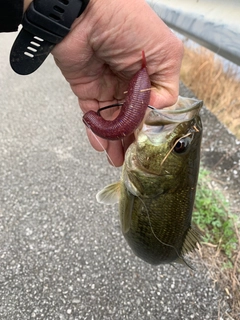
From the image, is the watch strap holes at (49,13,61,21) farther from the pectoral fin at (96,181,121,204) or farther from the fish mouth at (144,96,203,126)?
the pectoral fin at (96,181,121,204)

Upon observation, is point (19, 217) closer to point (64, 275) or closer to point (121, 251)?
point (64, 275)

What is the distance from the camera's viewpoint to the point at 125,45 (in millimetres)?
1600

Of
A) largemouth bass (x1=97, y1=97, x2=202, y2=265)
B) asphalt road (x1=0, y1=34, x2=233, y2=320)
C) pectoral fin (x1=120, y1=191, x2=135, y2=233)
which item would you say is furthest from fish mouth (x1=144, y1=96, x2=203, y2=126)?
asphalt road (x1=0, y1=34, x2=233, y2=320)

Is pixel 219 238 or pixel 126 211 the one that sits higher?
pixel 126 211

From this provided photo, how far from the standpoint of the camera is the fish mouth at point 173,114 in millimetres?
1559

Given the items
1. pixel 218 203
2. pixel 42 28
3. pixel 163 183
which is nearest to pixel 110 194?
pixel 163 183

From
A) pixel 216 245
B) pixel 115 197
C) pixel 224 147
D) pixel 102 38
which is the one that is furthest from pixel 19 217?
pixel 224 147

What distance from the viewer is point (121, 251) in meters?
2.59

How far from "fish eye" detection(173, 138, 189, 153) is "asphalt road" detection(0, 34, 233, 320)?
43.6 inches

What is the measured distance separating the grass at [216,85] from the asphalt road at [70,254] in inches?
53.4

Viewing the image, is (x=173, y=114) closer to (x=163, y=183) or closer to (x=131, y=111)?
(x=131, y=111)

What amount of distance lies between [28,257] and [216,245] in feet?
4.25

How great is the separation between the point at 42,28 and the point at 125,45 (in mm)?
363

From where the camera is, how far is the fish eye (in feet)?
5.36
